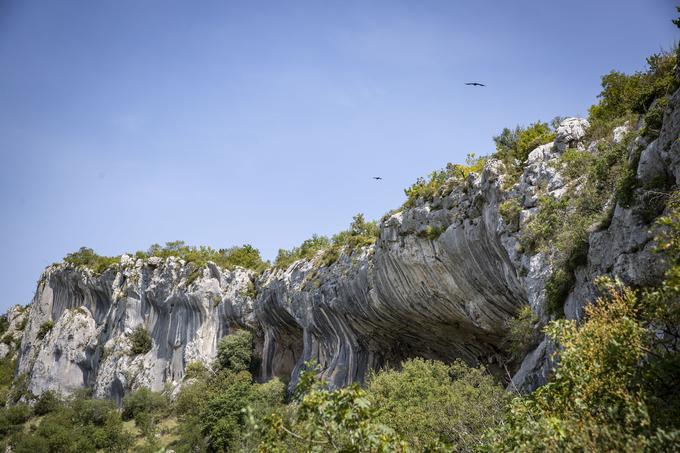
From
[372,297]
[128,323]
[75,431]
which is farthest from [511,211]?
[128,323]

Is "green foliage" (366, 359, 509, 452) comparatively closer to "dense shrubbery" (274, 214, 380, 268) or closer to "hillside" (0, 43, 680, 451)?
"hillside" (0, 43, 680, 451)

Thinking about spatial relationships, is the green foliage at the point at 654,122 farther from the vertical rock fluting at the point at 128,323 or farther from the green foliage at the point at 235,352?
the vertical rock fluting at the point at 128,323

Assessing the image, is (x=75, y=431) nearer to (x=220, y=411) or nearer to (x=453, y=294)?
(x=220, y=411)

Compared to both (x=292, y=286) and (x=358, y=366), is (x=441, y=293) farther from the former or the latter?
(x=292, y=286)

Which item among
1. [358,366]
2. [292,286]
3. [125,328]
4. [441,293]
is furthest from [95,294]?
[441,293]

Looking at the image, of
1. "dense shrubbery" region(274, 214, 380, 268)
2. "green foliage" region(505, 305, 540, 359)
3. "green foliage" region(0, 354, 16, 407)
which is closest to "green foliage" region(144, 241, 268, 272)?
"dense shrubbery" region(274, 214, 380, 268)

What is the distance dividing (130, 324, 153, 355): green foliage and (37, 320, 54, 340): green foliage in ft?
70.5

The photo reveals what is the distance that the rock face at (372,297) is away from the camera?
14.8 m

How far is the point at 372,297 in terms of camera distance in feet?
101

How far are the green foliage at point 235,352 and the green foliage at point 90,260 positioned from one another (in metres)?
25.1

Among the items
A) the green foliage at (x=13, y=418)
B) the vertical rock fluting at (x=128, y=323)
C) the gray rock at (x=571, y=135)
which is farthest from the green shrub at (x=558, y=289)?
the green foliage at (x=13, y=418)

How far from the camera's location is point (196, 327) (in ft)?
170

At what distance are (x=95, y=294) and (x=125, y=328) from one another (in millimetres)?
12418

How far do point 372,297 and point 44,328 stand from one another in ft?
196
